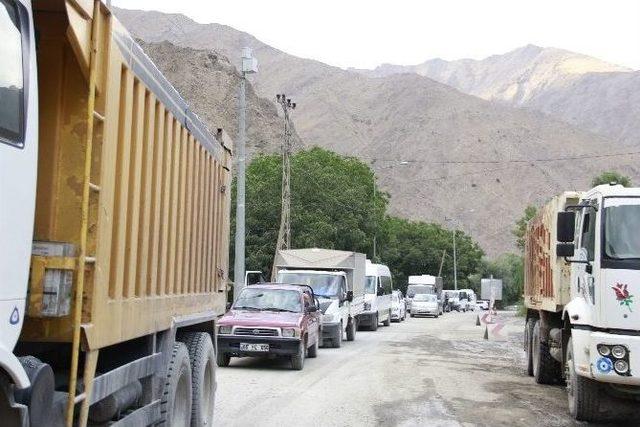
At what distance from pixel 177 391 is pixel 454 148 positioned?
11760cm

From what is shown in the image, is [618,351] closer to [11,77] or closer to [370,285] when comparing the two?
[11,77]

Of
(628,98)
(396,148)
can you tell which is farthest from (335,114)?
(628,98)

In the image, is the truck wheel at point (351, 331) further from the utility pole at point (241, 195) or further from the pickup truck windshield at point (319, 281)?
the utility pole at point (241, 195)

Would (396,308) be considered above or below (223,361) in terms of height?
below

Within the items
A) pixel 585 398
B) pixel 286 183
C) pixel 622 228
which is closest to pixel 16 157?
pixel 622 228

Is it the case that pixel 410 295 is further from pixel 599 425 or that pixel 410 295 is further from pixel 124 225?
pixel 124 225

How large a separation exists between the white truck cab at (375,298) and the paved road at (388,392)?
1078 centimetres

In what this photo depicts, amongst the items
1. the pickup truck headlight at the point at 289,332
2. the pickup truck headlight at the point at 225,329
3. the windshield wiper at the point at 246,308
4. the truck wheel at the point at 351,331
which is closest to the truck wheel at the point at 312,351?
the windshield wiper at the point at 246,308

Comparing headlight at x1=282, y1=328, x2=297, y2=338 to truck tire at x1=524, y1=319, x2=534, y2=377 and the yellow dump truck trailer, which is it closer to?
truck tire at x1=524, y1=319, x2=534, y2=377

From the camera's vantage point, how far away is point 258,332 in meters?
14.6

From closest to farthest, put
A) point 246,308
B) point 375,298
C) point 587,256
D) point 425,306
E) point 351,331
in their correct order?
point 587,256
point 246,308
point 351,331
point 375,298
point 425,306

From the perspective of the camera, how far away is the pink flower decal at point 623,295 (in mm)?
7836

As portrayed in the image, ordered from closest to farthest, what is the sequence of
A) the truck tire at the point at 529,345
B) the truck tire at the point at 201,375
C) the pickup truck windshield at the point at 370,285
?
1. the truck tire at the point at 201,375
2. the truck tire at the point at 529,345
3. the pickup truck windshield at the point at 370,285

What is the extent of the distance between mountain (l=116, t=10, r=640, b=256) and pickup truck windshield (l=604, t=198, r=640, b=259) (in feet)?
273
